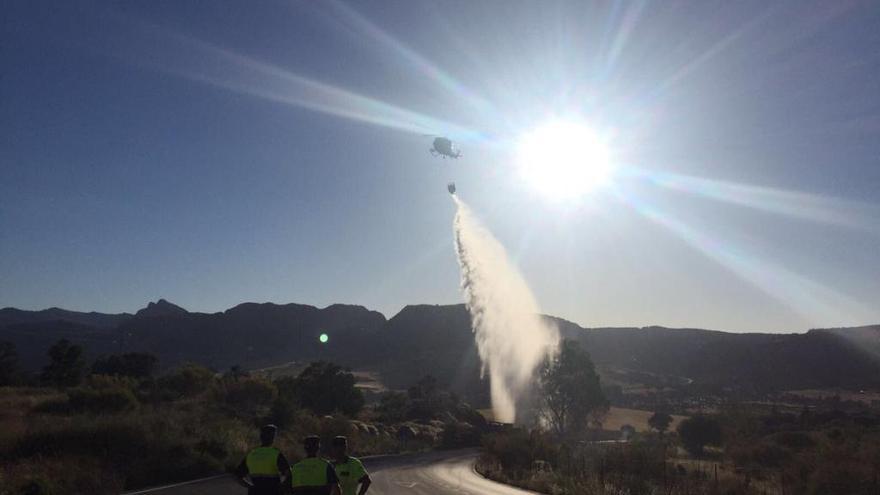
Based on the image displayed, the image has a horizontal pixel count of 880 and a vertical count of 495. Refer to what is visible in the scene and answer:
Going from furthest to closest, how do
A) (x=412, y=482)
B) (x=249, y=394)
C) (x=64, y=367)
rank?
(x=64, y=367) < (x=249, y=394) < (x=412, y=482)

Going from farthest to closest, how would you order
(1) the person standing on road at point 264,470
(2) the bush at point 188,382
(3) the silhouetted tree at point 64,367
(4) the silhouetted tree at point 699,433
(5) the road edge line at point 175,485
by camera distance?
1. (3) the silhouetted tree at point 64,367
2. (4) the silhouetted tree at point 699,433
3. (2) the bush at point 188,382
4. (5) the road edge line at point 175,485
5. (1) the person standing on road at point 264,470

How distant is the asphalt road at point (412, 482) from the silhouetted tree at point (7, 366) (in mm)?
56351

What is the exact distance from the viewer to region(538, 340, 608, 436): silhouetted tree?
61438 mm

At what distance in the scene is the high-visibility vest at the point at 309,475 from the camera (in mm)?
8453

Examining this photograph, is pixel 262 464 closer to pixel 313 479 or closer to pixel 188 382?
pixel 313 479

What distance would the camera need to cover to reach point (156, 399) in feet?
158

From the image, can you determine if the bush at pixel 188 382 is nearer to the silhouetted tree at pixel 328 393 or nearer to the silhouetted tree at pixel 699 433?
the silhouetted tree at pixel 328 393

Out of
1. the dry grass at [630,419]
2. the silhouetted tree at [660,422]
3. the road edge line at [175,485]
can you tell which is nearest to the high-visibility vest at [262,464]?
the road edge line at [175,485]

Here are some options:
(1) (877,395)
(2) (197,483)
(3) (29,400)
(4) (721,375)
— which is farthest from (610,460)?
(4) (721,375)

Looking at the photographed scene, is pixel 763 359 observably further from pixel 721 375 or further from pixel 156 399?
pixel 156 399

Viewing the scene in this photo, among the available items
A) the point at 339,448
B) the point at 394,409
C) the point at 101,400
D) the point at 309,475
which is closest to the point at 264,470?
the point at 309,475

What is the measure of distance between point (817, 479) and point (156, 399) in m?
44.5

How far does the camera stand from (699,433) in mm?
56625

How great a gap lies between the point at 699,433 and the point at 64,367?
72.9 metres
